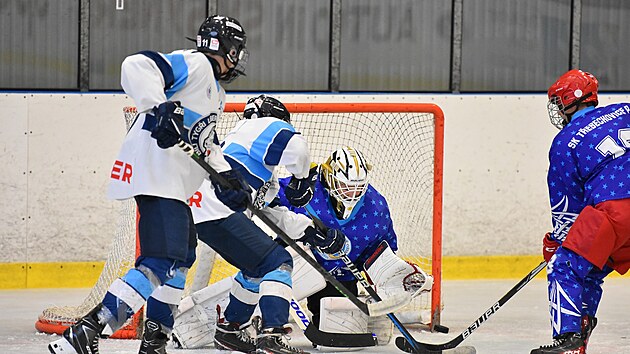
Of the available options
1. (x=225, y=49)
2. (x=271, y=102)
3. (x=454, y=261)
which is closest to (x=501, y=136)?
(x=454, y=261)

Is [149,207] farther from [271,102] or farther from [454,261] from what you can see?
[454,261]

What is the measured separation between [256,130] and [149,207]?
0.81 meters

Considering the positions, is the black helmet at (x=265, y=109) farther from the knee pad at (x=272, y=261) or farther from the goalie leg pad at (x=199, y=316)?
the goalie leg pad at (x=199, y=316)

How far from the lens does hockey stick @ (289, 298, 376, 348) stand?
16.2ft

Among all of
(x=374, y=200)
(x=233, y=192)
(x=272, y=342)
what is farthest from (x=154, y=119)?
(x=374, y=200)

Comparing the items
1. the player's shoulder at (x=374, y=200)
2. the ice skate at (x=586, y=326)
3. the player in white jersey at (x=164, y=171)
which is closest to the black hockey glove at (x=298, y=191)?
the player in white jersey at (x=164, y=171)

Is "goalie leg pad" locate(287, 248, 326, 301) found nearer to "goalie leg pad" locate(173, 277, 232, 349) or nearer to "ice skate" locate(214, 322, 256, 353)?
"goalie leg pad" locate(173, 277, 232, 349)

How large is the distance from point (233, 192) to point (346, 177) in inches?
38.8

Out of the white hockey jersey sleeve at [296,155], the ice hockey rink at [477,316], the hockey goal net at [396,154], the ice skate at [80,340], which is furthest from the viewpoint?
the hockey goal net at [396,154]

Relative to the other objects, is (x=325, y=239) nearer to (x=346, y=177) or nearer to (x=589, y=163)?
(x=346, y=177)

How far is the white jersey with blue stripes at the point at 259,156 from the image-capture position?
4422 millimetres

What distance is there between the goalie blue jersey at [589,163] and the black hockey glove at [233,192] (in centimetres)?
113

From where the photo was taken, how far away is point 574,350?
14.4ft

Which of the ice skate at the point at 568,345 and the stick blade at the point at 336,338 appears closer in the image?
the ice skate at the point at 568,345
